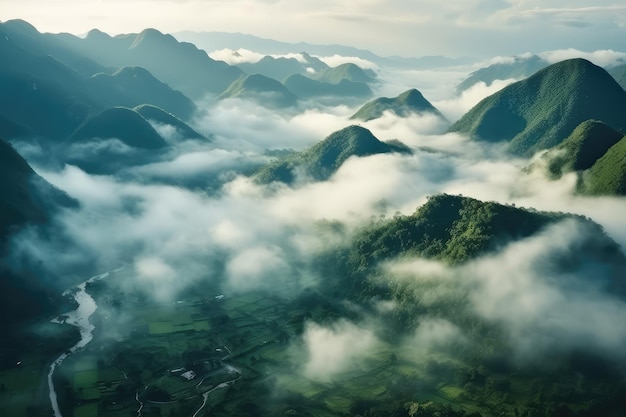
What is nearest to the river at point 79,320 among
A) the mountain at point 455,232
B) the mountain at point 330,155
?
the mountain at point 455,232

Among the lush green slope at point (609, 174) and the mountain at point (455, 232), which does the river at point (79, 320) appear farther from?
the lush green slope at point (609, 174)

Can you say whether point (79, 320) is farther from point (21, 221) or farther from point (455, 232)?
point (455, 232)

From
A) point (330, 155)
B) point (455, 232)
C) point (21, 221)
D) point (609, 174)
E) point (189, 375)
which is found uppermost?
point (609, 174)

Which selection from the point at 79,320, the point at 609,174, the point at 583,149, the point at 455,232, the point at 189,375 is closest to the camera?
the point at 189,375

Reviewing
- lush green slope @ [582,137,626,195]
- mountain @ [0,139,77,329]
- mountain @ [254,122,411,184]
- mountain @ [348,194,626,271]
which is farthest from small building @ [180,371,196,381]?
lush green slope @ [582,137,626,195]

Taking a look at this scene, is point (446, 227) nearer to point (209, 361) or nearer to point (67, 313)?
point (209, 361)

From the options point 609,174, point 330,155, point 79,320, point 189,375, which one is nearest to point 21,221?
point 79,320
